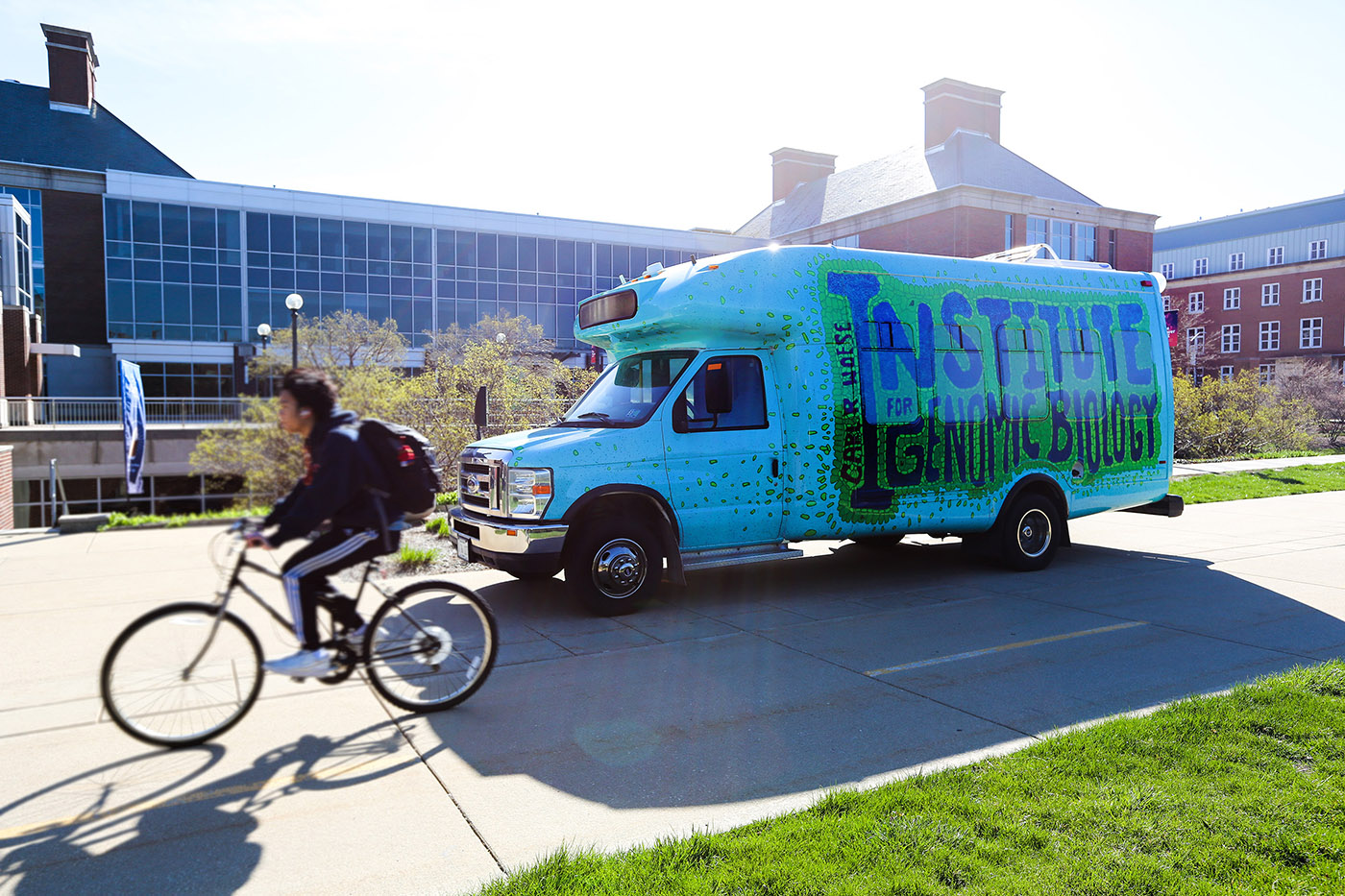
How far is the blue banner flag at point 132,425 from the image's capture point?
12148 mm

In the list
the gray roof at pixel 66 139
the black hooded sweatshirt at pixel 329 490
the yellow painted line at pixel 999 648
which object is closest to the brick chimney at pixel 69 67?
the gray roof at pixel 66 139

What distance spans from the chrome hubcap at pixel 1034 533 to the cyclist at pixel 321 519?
7.26 meters

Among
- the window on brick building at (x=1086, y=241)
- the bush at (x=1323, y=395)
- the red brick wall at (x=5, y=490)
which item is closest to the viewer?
the red brick wall at (x=5, y=490)

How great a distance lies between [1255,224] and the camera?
70250 millimetres

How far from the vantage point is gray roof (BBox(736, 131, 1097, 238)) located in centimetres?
4947

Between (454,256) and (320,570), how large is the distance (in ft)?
154

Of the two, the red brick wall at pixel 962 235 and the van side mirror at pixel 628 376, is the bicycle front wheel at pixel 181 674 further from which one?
the red brick wall at pixel 962 235

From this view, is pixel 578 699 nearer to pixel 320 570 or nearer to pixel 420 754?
pixel 420 754

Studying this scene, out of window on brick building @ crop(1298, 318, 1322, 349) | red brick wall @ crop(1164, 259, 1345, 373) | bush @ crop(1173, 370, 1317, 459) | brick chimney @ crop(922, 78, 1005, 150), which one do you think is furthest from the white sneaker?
window on brick building @ crop(1298, 318, 1322, 349)

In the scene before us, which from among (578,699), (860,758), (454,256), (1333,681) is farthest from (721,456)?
(454,256)

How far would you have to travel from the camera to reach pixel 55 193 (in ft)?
147

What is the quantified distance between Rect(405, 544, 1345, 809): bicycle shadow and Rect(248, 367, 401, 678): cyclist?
2.97ft

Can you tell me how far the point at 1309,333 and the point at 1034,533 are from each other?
6913cm

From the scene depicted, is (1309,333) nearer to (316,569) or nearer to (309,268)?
(309,268)
